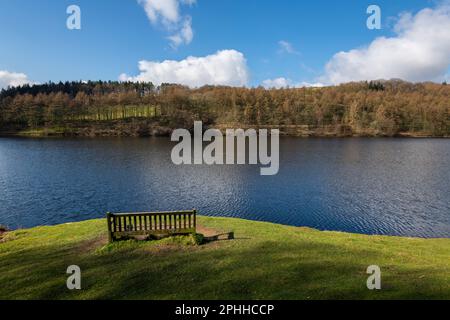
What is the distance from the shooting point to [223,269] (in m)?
13.4

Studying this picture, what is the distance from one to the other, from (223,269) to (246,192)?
32.0 meters

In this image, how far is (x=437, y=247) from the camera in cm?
2025

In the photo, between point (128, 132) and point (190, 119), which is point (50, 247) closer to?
point (128, 132)

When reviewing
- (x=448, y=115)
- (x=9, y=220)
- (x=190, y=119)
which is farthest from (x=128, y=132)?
(x=448, y=115)

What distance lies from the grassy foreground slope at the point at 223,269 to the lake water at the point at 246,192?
15.7 metres

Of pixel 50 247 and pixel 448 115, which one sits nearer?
pixel 50 247

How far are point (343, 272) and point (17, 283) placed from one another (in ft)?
44.1

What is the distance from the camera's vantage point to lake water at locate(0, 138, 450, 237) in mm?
34812

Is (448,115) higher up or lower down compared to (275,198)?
higher up

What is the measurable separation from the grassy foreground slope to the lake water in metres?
15.7
